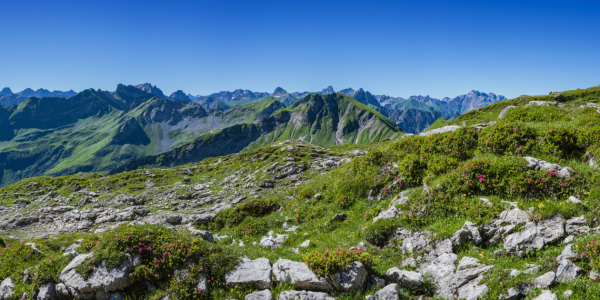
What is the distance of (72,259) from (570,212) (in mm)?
20872

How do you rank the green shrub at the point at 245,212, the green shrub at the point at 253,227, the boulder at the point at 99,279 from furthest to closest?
1. the green shrub at the point at 245,212
2. the green shrub at the point at 253,227
3. the boulder at the point at 99,279

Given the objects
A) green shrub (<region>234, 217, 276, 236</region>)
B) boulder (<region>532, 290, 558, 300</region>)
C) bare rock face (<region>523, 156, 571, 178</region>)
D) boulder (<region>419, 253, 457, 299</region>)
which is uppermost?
bare rock face (<region>523, 156, 571, 178</region>)

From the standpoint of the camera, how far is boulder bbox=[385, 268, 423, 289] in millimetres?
9602

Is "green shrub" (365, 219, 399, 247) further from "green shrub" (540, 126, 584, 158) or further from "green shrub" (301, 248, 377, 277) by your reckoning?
"green shrub" (540, 126, 584, 158)

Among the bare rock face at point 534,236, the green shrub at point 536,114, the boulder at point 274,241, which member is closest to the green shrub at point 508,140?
the green shrub at point 536,114

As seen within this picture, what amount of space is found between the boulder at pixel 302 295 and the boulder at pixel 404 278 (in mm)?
2649

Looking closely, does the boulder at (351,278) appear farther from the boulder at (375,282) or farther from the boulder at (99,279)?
the boulder at (99,279)

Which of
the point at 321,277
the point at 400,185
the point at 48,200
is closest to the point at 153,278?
the point at 321,277

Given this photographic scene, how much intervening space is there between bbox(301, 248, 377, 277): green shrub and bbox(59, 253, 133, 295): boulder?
736 centimetres

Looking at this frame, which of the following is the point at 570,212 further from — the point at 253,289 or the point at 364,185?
the point at 253,289

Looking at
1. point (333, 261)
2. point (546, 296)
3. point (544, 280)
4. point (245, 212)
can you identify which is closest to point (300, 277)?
point (333, 261)

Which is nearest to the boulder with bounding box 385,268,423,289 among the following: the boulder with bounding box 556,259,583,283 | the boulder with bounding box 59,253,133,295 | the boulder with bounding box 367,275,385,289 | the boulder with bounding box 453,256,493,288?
the boulder with bounding box 367,275,385,289

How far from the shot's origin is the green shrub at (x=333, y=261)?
9.88 m

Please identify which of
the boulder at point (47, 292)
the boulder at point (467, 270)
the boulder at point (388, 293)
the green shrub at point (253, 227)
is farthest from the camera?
the green shrub at point (253, 227)
